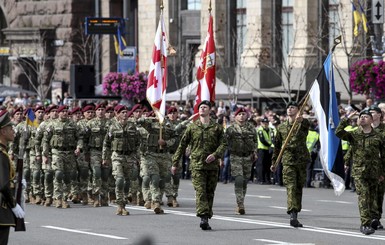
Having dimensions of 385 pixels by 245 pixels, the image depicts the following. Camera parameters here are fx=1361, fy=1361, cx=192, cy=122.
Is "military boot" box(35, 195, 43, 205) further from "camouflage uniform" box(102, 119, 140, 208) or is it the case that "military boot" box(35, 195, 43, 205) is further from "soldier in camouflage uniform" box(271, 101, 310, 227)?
"soldier in camouflage uniform" box(271, 101, 310, 227)

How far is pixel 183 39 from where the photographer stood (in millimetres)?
48125

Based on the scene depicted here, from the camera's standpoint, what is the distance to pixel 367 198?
18141mm

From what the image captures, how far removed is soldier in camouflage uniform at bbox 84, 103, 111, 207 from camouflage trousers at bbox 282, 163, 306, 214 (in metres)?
5.14

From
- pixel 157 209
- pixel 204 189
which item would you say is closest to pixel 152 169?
pixel 157 209

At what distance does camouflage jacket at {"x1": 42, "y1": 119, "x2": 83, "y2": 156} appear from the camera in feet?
77.7

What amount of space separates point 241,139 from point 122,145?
2.08 m

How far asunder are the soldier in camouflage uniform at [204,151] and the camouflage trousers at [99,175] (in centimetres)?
453

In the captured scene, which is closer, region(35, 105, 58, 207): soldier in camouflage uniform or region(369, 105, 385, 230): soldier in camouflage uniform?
region(369, 105, 385, 230): soldier in camouflage uniform

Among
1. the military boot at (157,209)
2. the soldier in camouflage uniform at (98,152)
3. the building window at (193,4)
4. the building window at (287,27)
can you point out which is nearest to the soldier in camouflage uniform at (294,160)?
the military boot at (157,209)

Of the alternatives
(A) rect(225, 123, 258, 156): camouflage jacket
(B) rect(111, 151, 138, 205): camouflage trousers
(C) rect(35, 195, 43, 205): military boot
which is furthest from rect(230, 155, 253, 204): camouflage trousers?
(C) rect(35, 195, 43, 205): military boot

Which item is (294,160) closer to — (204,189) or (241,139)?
(204,189)

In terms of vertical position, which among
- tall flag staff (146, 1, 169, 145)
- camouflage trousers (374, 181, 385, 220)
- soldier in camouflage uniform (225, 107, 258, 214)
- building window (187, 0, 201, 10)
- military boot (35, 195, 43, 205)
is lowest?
military boot (35, 195, 43, 205)

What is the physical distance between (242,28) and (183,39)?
12.4ft

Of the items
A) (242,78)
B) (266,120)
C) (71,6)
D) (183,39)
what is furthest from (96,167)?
(71,6)
